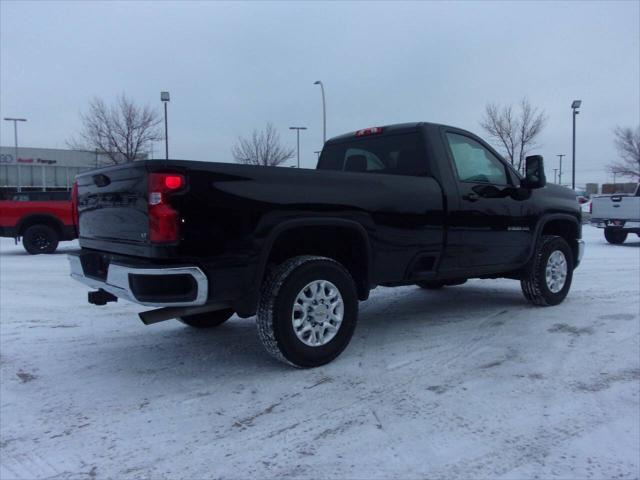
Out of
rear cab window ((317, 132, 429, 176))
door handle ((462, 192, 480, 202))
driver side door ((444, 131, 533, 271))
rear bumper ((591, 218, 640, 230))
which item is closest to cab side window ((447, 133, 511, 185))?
driver side door ((444, 131, 533, 271))

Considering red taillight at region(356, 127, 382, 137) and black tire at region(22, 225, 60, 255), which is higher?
red taillight at region(356, 127, 382, 137)

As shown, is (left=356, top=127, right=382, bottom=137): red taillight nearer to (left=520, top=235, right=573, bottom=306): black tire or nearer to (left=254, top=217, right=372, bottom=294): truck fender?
(left=254, top=217, right=372, bottom=294): truck fender

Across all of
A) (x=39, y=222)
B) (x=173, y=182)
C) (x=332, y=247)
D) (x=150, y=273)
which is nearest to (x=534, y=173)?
(x=332, y=247)

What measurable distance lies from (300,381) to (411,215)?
171 cm

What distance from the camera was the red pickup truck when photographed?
1321cm

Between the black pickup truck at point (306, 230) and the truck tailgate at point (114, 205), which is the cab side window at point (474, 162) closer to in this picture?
the black pickup truck at point (306, 230)

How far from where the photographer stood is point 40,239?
43.8 ft

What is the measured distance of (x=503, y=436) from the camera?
10.1 ft

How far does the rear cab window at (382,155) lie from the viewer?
5.16m

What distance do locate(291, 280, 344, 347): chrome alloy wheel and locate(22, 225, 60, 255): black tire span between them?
11260 mm

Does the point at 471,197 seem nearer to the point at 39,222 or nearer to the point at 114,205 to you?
Answer: the point at 114,205

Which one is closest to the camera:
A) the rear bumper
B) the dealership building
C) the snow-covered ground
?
the snow-covered ground

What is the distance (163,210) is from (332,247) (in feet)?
5.19

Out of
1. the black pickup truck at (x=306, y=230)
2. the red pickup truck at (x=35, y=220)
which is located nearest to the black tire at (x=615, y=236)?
the black pickup truck at (x=306, y=230)
